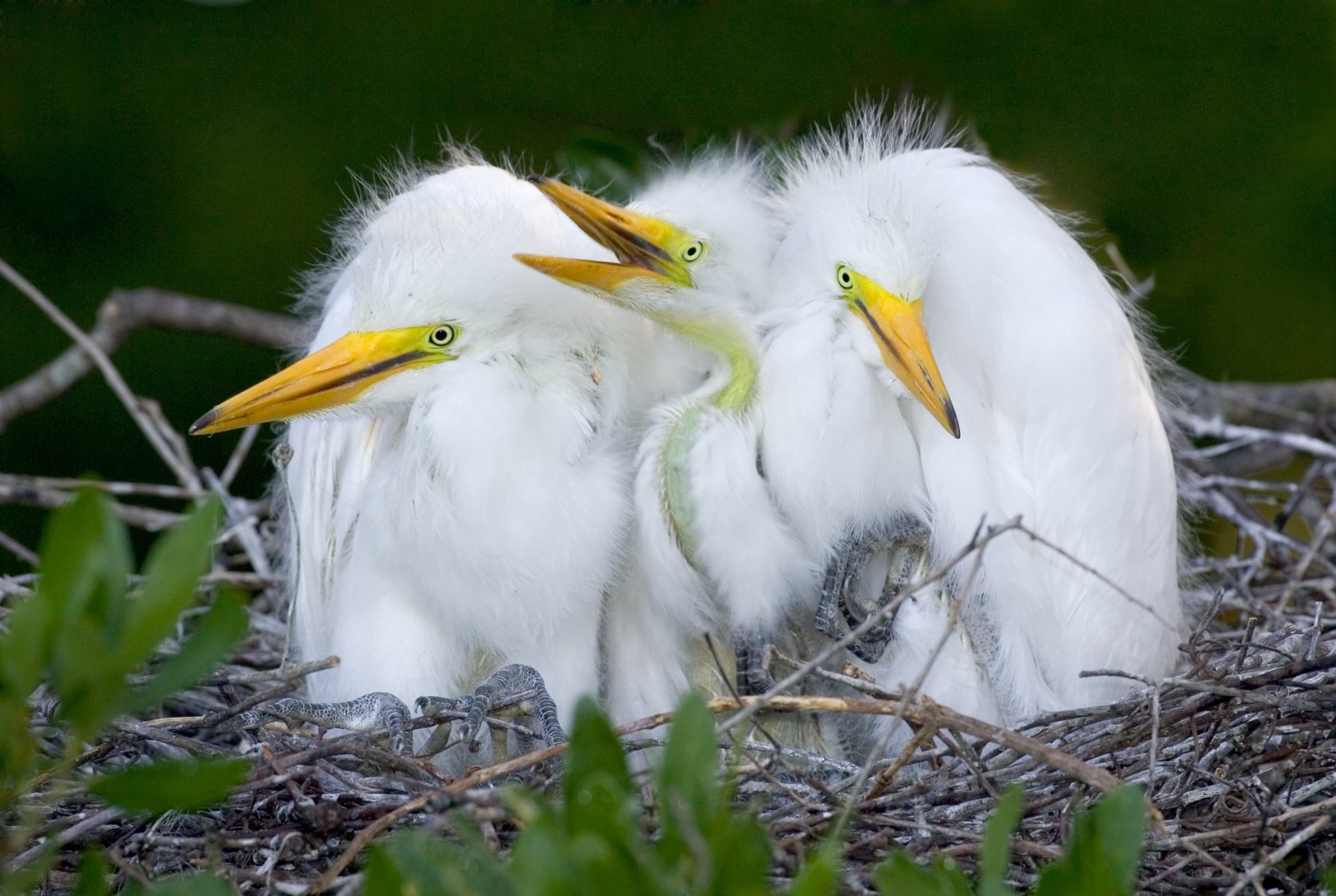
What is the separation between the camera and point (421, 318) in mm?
1571

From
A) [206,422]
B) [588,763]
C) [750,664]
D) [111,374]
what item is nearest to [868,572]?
[750,664]

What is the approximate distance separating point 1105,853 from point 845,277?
932 millimetres

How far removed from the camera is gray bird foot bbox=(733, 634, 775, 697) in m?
1.67

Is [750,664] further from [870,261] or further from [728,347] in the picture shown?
[870,261]

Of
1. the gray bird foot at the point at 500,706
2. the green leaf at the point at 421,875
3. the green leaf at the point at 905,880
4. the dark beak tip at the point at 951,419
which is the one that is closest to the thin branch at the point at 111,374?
the gray bird foot at the point at 500,706

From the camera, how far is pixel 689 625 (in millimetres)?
1702

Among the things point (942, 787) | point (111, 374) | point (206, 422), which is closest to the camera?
point (942, 787)

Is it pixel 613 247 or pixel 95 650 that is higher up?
pixel 613 247

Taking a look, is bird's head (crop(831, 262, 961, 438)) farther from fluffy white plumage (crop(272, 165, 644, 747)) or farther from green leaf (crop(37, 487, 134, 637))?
green leaf (crop(37, 487, 134, 637))

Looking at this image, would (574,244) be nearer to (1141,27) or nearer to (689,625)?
(689,625)

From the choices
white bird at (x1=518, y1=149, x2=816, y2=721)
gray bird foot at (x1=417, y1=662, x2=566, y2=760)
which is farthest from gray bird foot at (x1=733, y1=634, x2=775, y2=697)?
gray bird foot at (x1=417, y1=662, x2=566, y2=760)

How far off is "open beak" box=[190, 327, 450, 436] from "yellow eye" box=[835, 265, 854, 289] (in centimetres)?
53

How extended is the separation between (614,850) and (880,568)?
40.7 inches

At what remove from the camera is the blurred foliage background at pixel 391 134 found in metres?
2.37
